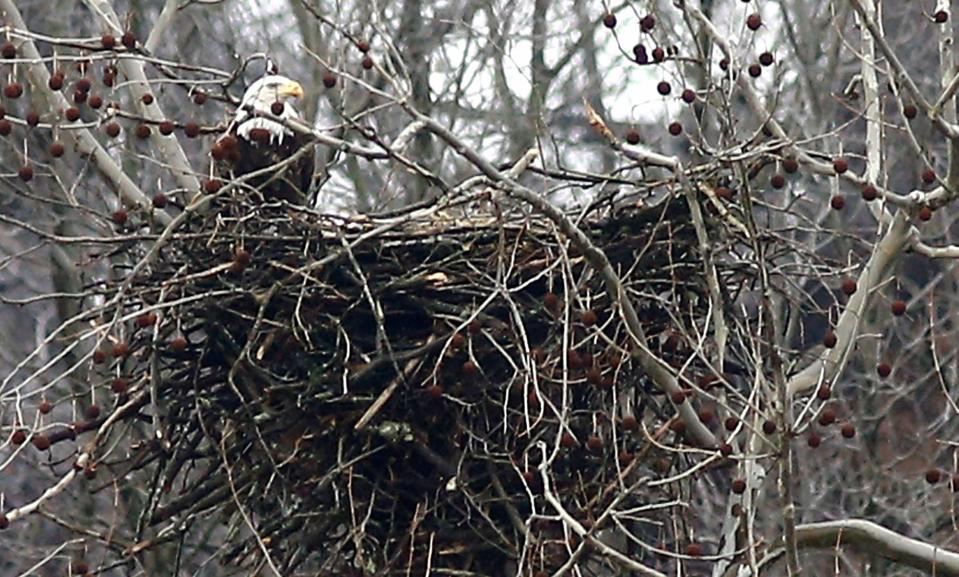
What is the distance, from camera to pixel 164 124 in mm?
4973

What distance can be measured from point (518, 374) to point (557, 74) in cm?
662

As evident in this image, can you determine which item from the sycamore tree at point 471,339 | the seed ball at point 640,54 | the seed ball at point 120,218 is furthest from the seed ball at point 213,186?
the seed ball at point 640,54

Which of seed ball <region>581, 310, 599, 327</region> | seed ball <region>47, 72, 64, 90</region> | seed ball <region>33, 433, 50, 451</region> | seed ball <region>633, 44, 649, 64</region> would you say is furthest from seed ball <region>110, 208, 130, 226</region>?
seed ball <region>633, 44, 649, 64</region>

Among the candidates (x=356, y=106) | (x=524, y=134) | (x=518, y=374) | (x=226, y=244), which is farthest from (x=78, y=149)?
(x=524, y=134)

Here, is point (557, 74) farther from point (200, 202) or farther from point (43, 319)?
point (200, 202)

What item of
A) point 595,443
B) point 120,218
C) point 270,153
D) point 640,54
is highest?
point 640,54

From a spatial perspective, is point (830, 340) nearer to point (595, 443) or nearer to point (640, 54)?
point (595, 443)

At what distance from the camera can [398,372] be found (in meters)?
4.94

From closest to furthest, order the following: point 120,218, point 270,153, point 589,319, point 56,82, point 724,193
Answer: point 589,319 < point 724,193 < point 120,218 < point 56,82 < point 270,153

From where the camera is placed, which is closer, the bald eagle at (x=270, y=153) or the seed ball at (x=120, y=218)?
the seed ball at (x=120, y=218)

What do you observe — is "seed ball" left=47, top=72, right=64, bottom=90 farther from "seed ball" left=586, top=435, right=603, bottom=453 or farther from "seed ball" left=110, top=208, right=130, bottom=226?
"seed ball" left=586, top=435, right=603, bottom=453

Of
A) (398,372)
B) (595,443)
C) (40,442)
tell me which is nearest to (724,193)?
(595,443)

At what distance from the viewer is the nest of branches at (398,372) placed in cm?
498

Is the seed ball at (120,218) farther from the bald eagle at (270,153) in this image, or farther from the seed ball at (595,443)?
the seed ball at (595,443)
